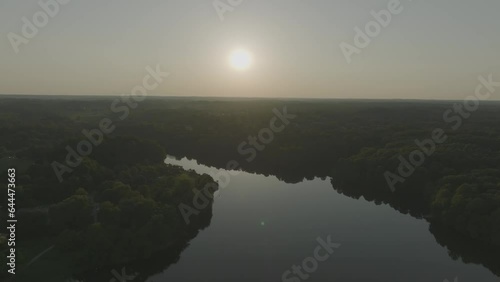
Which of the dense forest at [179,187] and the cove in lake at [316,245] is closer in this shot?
the cove in lake at [316,245]

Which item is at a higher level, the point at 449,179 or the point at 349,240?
the point at 449,179

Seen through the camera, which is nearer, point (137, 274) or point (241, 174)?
point (137, 274)

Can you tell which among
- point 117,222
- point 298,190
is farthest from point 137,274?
point 298,190

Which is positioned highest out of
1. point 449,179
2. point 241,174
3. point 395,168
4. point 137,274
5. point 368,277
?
point 241,174

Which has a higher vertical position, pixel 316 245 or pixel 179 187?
pixel 179 187

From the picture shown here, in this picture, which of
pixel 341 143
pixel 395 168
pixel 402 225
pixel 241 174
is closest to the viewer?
pixel 402 225

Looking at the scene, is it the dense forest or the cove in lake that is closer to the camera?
the cove in lake

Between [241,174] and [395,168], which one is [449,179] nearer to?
[395,168]

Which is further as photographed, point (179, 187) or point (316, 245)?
point (179, 187)
